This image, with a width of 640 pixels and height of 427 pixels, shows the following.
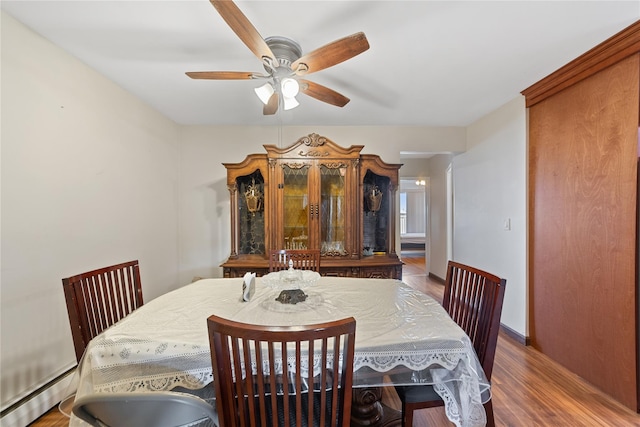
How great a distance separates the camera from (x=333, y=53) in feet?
4.44

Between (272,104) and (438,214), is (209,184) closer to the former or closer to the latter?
(272,104)

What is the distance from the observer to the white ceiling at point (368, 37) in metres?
1.49

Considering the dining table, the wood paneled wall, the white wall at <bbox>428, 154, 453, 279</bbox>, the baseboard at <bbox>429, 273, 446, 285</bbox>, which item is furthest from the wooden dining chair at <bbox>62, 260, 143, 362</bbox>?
the baseboard at <bbox>429, 273, 446, 285</bbox>

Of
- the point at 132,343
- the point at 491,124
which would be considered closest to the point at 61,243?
the point at 132,343

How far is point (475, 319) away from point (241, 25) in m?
1.77

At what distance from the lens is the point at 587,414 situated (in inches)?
66.8

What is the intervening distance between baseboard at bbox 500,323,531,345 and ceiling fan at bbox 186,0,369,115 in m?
2.65

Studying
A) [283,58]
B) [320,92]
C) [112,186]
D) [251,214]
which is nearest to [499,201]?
[320,92]

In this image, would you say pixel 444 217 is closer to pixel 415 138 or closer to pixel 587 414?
pixel 415 138

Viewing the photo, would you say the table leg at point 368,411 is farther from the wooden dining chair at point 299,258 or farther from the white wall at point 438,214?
the white wall at point 438,214

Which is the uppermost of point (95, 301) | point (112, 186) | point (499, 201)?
point (112, 186)

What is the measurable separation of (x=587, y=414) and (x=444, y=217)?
3.09m

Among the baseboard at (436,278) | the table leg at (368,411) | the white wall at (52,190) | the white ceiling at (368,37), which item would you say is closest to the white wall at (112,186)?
the white wall at (52,190)

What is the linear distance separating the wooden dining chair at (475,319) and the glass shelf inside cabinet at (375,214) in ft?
5.08
